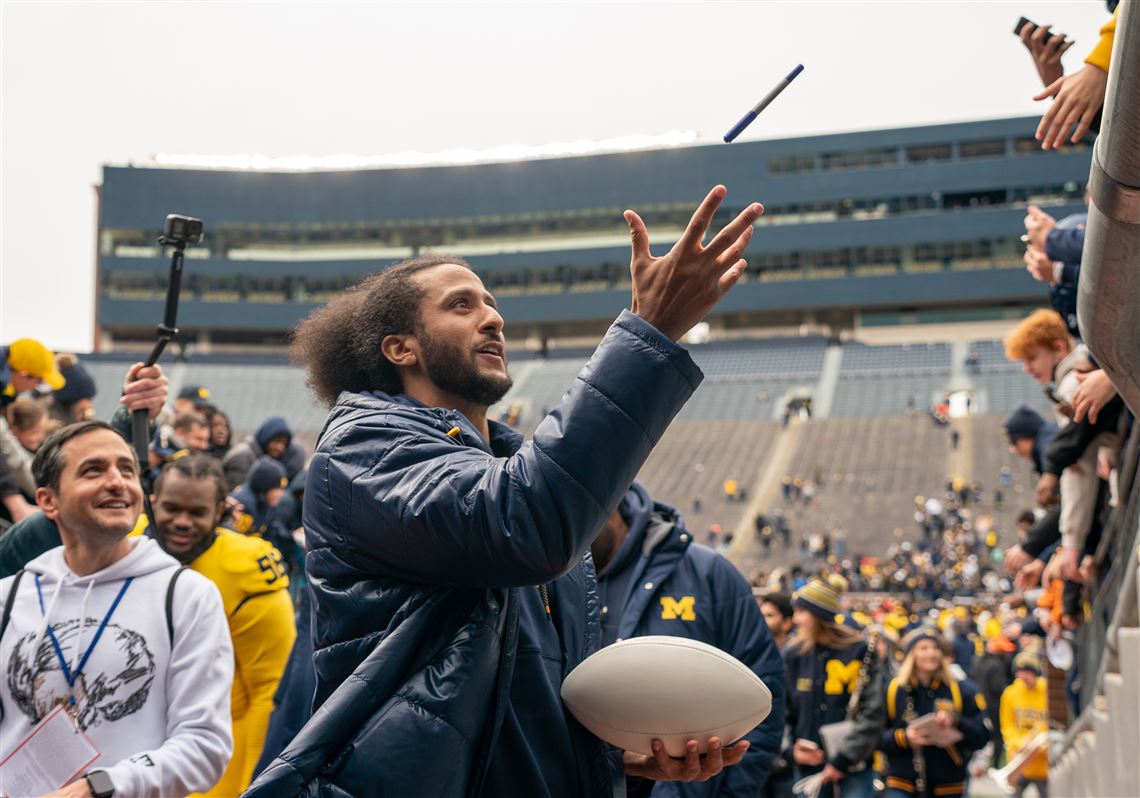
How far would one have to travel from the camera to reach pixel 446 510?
205 cm

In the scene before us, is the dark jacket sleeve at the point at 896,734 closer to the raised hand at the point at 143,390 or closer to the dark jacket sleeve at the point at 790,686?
the dark jacket sleeve at the point at 790,686

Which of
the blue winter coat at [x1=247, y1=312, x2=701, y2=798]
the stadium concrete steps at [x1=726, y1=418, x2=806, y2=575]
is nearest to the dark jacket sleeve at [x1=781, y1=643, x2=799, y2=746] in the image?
the blue winter coat at [x1=247, y1=312, x2=701, y2=798]

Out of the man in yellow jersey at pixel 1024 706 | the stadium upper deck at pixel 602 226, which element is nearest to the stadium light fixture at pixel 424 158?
the stadium upper deck at pixel 602 226

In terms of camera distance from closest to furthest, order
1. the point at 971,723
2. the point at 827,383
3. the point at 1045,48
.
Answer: the point at 1045,48
the point at 971,723
the point at 827,383

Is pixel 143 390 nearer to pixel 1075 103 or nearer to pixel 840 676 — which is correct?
pixel 1075 103

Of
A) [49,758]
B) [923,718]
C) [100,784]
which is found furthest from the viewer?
[923,718]

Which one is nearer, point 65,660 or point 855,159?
point 65,660

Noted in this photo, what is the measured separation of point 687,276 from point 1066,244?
2568 millimetres

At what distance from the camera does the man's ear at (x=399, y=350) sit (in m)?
2.59

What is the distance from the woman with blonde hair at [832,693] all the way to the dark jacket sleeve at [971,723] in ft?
2.38

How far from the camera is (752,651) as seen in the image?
4488 millimetres

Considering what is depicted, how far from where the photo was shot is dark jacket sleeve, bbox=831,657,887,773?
6875mm

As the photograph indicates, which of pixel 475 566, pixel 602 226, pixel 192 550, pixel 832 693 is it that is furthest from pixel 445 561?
pixel 602 226

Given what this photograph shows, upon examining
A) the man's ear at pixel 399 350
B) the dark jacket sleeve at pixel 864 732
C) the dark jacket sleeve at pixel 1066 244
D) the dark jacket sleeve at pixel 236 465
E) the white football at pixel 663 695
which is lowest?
the dark jacket sleeve at pixel 864 732
